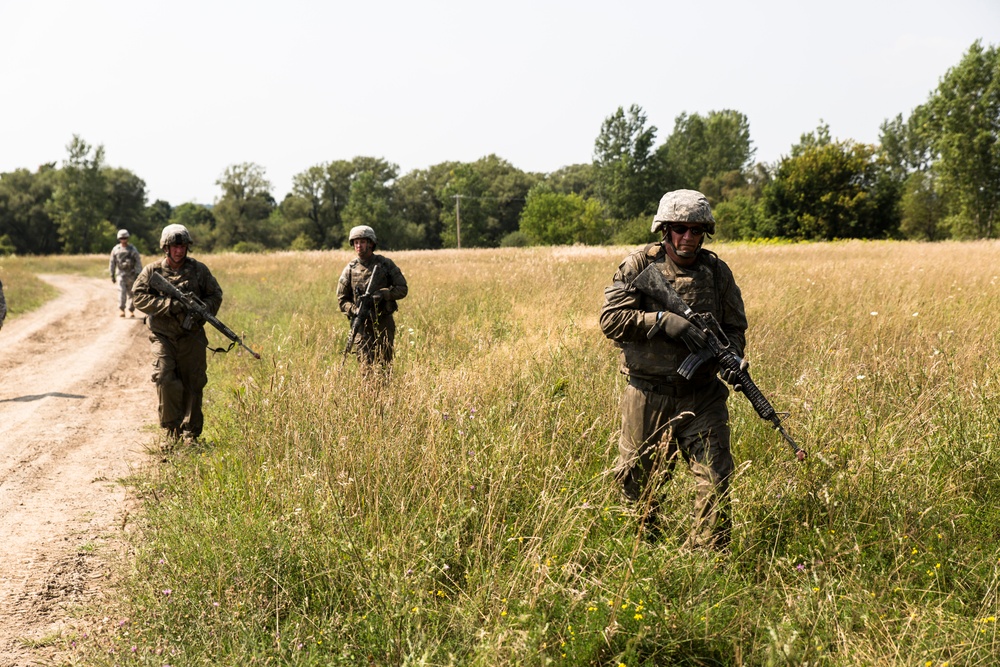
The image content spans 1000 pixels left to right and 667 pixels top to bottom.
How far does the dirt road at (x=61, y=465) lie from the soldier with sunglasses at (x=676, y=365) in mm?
2828

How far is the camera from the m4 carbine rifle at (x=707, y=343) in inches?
126

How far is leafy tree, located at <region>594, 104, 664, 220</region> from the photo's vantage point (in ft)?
220

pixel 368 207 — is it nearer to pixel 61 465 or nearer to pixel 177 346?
pixel 177 346

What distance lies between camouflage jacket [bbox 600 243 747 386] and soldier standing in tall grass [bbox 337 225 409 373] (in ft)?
11.7

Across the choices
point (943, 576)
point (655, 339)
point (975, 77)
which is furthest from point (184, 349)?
point (975, 77)

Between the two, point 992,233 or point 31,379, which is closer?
point 31,379

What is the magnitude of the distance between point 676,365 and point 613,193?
222ft

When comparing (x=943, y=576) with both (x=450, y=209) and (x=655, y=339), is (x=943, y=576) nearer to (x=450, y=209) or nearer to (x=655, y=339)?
(x=655, y=339)

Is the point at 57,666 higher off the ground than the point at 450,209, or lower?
lower

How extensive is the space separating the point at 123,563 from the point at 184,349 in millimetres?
2742

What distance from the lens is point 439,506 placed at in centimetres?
323

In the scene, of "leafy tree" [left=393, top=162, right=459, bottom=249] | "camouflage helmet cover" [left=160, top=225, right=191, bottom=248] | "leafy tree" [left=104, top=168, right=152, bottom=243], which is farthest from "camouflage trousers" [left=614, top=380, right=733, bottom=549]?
"leafy tree" [left=393, top=162, right=459, bottom=249]

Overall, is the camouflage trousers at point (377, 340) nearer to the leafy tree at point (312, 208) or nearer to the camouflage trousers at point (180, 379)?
the camouflage trousers at point (180, 379)

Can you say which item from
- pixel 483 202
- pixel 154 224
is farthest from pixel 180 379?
pixel 154 224
